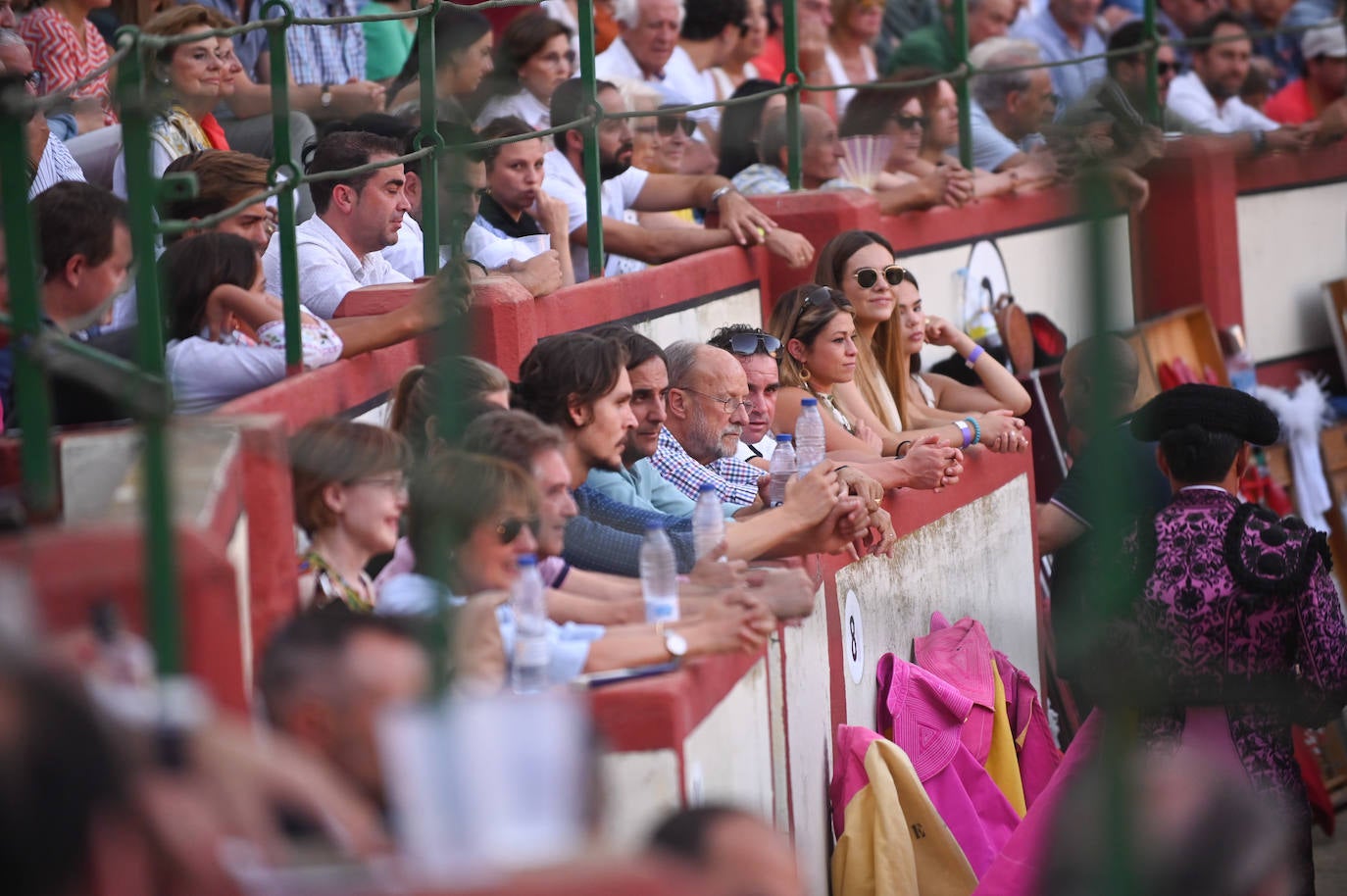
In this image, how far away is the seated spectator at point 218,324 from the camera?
434 centimetres

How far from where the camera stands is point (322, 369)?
15.2ft

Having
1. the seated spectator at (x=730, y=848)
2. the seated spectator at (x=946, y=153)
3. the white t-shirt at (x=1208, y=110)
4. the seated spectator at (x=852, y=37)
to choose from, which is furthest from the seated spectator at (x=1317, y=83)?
the seated spectator at (x=730, y=848)

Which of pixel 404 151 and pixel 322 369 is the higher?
pixel 404 151

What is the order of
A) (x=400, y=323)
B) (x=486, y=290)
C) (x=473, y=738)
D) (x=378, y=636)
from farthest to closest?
(x=486, y=290) → (x=400, y=323) → (x=378, y=636) → (x=473, y=738)

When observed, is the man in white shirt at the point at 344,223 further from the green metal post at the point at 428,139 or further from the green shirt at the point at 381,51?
the green shirt at the point at 381,51

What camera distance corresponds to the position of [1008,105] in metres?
9.84

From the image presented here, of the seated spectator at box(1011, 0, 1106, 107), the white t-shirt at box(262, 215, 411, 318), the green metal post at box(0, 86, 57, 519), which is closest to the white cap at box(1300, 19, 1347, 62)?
the seated spectator at box(1011, 0, 1106, 107)

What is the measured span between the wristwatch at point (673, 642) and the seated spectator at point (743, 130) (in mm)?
4531

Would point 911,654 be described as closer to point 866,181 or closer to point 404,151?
point 404,151

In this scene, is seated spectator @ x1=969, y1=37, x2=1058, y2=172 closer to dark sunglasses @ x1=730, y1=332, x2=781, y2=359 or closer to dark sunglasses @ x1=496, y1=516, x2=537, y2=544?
dark sunglasses @ x1=730, y1=332, x2=781, y2=359

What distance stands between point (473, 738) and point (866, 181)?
22.0 feet

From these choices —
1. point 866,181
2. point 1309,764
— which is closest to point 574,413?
point 866,181

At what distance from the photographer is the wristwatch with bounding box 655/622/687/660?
3.97 metres

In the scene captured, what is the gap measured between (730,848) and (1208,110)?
29.3 ft
